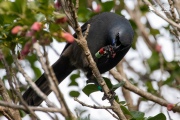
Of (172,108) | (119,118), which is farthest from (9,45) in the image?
(172,108)

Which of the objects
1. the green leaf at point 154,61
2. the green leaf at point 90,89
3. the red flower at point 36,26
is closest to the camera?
the red flower at point 36,26

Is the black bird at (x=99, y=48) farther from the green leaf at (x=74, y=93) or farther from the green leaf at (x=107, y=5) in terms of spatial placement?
the green leaf at (x=74, y=93)

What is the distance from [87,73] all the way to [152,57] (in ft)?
3.16

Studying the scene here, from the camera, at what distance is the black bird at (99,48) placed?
538 cm

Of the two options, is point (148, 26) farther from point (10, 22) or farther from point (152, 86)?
point (10, 22)

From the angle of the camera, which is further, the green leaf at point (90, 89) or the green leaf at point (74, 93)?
the green leaf at point (74, 93)

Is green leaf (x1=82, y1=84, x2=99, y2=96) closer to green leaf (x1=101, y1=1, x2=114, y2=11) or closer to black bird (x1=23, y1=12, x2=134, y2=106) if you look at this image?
black bird (x1=23, y1=12, x2=134, y2=106)

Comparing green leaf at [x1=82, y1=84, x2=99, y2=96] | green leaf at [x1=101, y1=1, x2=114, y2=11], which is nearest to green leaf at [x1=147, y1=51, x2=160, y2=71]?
green leaf at [x1=101, y1=1, x2=114, y2=11]

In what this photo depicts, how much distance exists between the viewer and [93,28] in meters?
5.93

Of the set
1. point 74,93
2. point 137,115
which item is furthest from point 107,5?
point 137,115

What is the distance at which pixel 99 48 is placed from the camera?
5.75m

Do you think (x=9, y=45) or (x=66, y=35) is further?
(x=9, y=45)

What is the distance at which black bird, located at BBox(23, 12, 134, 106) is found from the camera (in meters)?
5.38

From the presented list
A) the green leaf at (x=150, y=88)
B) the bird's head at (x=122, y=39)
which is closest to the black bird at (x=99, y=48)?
the bird's head at (x=122, y=39)
